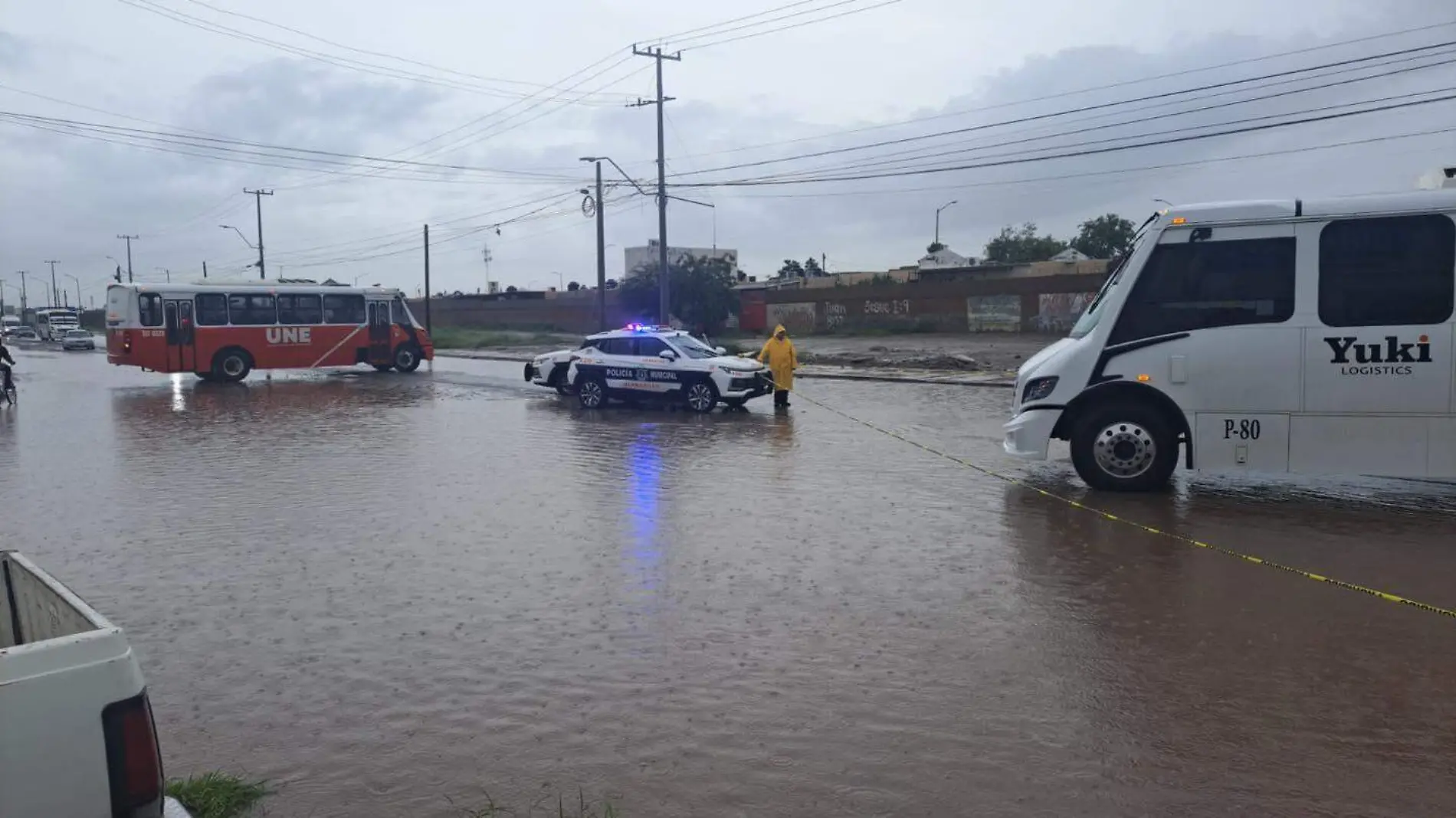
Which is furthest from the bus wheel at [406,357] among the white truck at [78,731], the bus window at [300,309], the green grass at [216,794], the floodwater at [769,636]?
the white truck at [78,731]

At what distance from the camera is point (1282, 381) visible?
10141mm

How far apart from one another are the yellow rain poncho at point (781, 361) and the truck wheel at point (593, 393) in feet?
10.5

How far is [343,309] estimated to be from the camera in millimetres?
33219

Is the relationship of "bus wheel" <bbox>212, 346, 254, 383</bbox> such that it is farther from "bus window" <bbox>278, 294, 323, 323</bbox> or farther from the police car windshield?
the police car windshield

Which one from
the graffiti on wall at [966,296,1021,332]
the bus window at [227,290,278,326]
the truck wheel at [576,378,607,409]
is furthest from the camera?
the graffiti on wall at [966,296,1021,332]

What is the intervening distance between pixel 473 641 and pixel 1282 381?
7.63 metres

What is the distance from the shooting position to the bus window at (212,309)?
30.3 metres

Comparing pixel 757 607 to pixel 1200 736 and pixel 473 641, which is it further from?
pixel 1200 736

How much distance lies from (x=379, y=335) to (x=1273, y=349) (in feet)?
93.8

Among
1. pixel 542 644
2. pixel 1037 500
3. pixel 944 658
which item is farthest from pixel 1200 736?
pixel 1037 500

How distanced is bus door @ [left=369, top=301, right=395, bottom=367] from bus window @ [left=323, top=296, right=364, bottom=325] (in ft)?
1.15

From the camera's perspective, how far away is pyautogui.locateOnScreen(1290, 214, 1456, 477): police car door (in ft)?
32.0

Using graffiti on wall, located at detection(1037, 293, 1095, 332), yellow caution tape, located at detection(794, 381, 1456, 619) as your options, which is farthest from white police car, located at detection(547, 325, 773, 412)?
graffiti on wall, located at detection(1037, 293, 1095, 332)

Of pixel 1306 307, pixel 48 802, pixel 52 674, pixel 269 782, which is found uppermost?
pixel 1306 307
